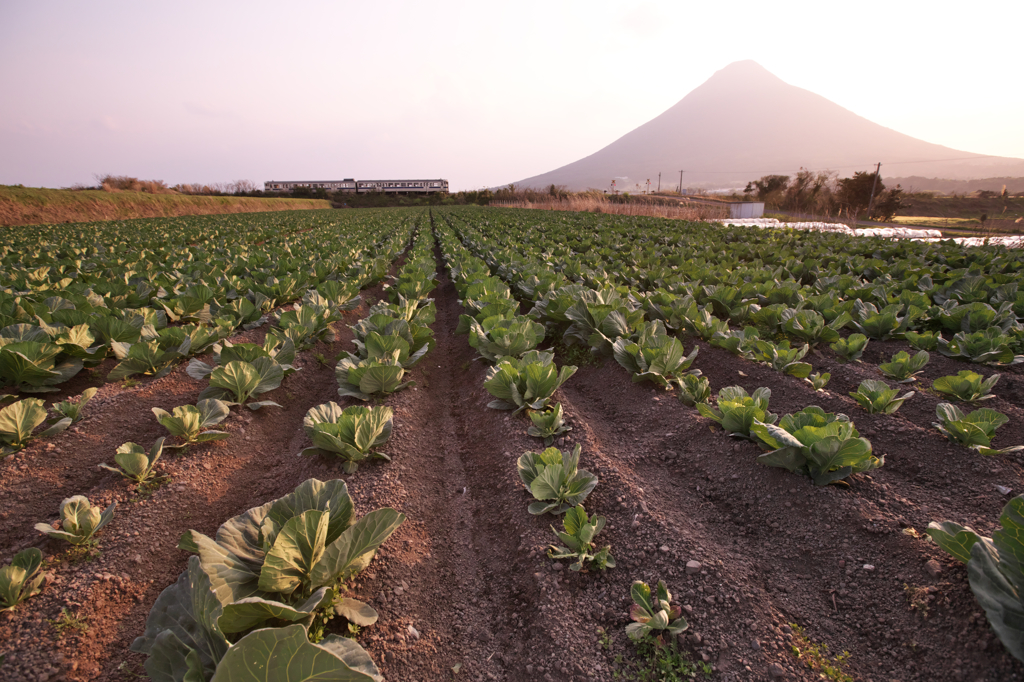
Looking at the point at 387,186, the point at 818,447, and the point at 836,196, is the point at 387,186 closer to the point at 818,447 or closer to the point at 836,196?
the point at 836,196

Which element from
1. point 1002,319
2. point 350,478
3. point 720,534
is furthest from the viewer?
point 1002,319

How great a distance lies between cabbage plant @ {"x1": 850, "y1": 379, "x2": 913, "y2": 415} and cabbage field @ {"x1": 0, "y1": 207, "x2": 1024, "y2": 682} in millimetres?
22

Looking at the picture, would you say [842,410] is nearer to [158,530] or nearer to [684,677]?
[684,677]

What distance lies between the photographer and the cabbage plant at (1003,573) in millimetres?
1308

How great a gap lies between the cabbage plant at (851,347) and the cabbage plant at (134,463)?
5.35 m

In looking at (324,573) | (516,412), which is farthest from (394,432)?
(324,573)

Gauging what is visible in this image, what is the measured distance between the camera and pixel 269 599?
1.64 m

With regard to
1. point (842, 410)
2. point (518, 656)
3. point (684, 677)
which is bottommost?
point (518, 656)

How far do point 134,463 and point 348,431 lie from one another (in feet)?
3.68

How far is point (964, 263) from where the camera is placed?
328 inches

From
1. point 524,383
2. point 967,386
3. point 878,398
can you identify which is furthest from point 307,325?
point 967,386

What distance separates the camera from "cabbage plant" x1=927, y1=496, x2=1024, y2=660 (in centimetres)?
131

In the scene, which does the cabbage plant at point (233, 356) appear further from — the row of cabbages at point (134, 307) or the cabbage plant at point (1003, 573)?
the cabbage plant at point (1003, 573)

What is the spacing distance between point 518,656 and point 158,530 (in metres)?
1.91
